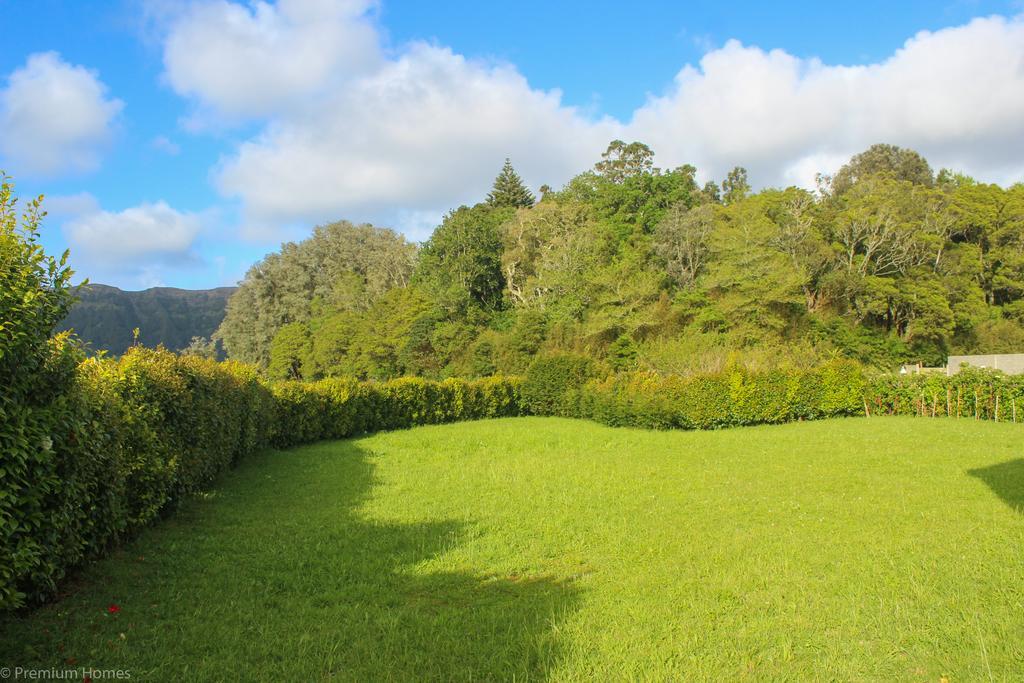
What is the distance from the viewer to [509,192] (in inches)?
2136

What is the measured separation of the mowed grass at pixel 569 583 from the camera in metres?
3.63

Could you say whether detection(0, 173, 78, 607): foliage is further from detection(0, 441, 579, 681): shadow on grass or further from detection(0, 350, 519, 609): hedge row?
detection(0, 441, 579, 681): shadow on grass

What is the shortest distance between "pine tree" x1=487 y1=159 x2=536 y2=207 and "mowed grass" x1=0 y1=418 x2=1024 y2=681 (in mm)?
45998

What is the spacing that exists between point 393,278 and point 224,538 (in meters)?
46.6

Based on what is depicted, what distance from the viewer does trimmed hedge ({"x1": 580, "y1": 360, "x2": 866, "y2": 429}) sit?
18594mm

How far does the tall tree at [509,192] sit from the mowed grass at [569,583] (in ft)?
151

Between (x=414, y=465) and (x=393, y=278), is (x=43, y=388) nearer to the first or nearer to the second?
(x=414, y=465)

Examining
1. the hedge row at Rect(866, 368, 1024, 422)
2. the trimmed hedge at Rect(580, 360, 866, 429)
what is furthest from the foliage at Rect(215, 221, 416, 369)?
the hedge row at Rect(866, 368, 1024, 422)

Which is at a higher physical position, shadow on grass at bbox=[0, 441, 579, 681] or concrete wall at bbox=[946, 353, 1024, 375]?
concrete wall at bbox=[946, 353, 1024, 375]

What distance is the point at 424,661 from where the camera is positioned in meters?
3.65

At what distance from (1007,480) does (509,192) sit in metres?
48.3

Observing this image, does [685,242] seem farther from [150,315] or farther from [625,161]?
[150,315]

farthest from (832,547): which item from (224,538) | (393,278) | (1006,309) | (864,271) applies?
(393,278)

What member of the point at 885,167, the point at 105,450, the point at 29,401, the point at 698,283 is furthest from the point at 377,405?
the point at 885,167
